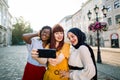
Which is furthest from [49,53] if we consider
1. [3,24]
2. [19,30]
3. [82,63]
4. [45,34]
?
[19,30]

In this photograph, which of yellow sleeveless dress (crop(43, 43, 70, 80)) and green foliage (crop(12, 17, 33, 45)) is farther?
green foliage (crop(12, 17, 33, 45))

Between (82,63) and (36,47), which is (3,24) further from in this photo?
(82,63)

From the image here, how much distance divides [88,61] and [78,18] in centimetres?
6761

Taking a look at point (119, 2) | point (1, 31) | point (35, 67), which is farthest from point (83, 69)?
point (1, 31)

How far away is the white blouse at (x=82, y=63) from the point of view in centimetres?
265

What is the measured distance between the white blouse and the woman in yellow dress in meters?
0.19

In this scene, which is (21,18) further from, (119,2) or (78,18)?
(119,2)

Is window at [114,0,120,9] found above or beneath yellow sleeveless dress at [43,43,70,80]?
above

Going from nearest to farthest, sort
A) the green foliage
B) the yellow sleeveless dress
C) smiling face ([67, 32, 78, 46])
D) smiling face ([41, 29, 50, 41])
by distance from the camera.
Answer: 1. smiling face ([67, 32, 78, 46])
2. the yellow sleeveless dress
3. smiling face ([41, 29, 50, 41])
4. the green foliage

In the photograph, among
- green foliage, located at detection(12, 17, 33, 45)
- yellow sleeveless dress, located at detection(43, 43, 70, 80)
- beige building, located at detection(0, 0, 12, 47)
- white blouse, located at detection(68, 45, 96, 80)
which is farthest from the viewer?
green foliage, located at detection(12, 17, 33, 45)

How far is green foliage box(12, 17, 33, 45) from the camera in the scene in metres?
84.5

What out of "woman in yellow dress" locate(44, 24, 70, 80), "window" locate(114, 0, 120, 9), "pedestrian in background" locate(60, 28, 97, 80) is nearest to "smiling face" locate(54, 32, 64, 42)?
"woman in yellow dress" locate(44, 24, 70, 80)

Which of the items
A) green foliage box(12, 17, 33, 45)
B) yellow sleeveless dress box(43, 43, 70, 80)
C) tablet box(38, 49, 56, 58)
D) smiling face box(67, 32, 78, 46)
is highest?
green foliage box(12, 17, 33, 45)

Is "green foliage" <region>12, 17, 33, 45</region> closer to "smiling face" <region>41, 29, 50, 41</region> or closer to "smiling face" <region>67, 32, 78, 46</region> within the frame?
"smiling face" <region>41, 29, 50, 41</region>
